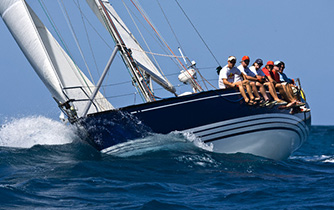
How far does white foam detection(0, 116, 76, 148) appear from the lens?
13.1 metres

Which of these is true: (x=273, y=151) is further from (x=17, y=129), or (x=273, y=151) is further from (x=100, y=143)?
(x=17, y=129)

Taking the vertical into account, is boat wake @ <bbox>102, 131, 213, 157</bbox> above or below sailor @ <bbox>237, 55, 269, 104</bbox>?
below

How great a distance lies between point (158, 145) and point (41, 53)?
2941mm

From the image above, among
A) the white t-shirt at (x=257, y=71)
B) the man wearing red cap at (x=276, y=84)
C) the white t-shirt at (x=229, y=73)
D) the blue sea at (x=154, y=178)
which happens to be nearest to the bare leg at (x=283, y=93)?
the man wearing red cap at (x=276, y=84)

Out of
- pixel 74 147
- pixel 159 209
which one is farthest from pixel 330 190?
pixel 74 147

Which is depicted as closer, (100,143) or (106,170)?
(106,170)

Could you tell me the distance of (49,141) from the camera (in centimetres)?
1316

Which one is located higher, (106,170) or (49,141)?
(49,141)

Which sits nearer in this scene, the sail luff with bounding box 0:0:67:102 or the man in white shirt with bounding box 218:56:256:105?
the man in white shirt with bounding box 218:56:256:105

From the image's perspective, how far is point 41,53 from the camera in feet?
35.5

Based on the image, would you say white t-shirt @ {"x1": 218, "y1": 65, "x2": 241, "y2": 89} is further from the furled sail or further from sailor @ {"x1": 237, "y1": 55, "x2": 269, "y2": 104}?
the furled sail

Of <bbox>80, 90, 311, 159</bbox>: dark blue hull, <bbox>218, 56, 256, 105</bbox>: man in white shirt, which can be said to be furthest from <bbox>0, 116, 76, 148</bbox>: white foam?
<bbox>218, 56, 256, 105</bbox>: man in white shirt

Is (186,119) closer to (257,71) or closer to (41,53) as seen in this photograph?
(257,71)

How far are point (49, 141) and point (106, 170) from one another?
14.6ft
